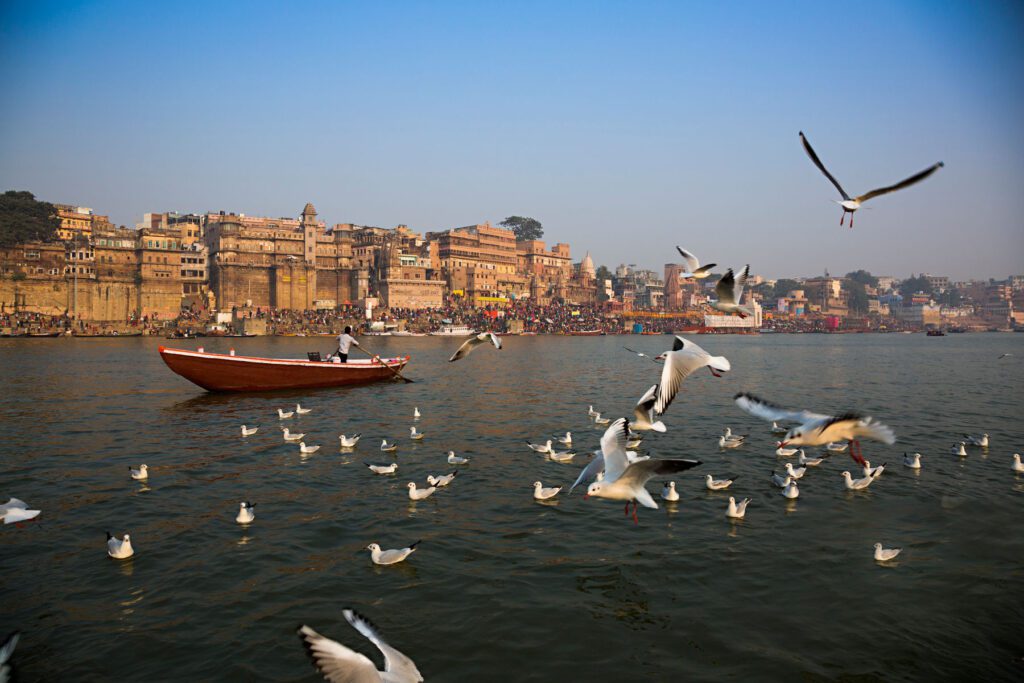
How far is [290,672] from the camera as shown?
570 cm

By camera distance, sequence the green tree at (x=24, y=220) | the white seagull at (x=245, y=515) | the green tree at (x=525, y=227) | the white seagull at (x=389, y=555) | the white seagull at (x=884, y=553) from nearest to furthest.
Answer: the white seagull at (x=389, y=555)
the white seagull at (x=884, y=553)
the white seagull at (x=245, y=515)
the green tree at (x=24, y=220)
the green tree at (x=525, y=227)

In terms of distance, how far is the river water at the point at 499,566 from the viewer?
6.05 m

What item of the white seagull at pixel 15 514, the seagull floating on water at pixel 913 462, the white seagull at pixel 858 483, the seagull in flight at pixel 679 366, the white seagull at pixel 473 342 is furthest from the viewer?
the seagull floating on water at pixel 913 462

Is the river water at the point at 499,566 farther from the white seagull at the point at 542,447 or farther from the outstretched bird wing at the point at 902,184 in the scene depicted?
the outstretched bird wing at the point at 902,184

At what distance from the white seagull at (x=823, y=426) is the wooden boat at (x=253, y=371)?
21.2 meters

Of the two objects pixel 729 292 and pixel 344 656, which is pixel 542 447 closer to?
pixel 729 292

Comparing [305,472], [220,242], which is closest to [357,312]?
[220,242]

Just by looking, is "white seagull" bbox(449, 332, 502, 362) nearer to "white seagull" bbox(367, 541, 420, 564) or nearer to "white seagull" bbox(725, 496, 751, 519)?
"white seagull" bbox(367, 541, 420, 564)

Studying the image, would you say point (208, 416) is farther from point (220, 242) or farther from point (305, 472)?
point (220, 242)

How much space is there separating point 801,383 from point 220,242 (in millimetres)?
84076

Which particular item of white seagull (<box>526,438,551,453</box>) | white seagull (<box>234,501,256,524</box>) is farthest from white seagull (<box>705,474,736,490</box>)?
white seagull (<box>234,501,256,524</box>)

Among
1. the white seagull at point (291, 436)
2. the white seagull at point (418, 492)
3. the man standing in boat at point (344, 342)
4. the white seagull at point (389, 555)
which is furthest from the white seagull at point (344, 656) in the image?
the man standing in boat at point (344, 342)

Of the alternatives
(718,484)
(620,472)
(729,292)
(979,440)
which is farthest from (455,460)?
(979,440)

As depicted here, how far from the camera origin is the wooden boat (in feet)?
77.6
